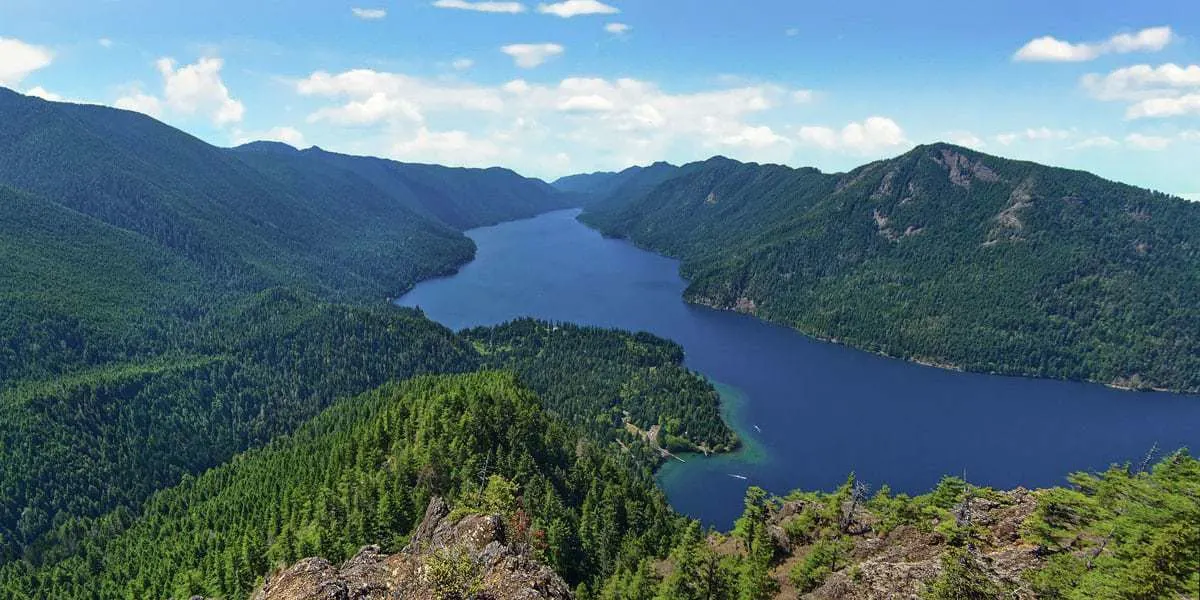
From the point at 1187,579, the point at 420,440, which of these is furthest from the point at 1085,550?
the point at 420,440

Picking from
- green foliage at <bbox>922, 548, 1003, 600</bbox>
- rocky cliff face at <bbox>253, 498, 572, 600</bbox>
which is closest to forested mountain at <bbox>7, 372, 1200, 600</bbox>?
green foliage at <bbox>922, 548, 1003, 600</bbox>

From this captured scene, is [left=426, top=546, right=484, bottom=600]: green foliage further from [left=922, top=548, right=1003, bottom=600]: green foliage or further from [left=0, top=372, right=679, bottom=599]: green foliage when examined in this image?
[left=0, top=372, right=679, bottom=599]: green foliage

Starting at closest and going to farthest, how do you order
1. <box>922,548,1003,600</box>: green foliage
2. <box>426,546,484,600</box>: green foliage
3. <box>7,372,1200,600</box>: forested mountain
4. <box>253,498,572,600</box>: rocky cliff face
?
<box>922,548,1003,600</box>: green foliage < <box>426,546,484,600</box>: green foliage < <box>253,498,572,600</box>: rocky cliff face < <box>7,372,1200,600</box>: forested mountain

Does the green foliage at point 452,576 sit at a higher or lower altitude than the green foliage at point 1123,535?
lower

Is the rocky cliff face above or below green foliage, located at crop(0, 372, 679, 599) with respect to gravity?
above

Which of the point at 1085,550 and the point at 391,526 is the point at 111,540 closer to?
the point at 391,526

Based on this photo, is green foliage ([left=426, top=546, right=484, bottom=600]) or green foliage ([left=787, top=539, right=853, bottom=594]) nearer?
green foliage ([left=426, top=546, right=484, bottom=600])

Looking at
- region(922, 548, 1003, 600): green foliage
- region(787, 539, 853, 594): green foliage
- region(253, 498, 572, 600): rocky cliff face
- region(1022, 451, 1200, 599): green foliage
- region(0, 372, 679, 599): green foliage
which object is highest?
region(1022, 451, 1200, 599): green foliage

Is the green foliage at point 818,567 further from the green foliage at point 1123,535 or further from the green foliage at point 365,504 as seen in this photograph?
the green foliage at point 365,504

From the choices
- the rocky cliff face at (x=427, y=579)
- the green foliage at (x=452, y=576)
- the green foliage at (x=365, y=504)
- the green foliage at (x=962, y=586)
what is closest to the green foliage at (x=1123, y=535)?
the green foliage at (x=962, y=586)

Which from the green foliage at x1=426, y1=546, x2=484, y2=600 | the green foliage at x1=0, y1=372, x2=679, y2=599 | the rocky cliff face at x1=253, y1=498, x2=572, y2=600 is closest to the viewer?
the green foliage at x1=426, y1=546, x2=484, y2=600
